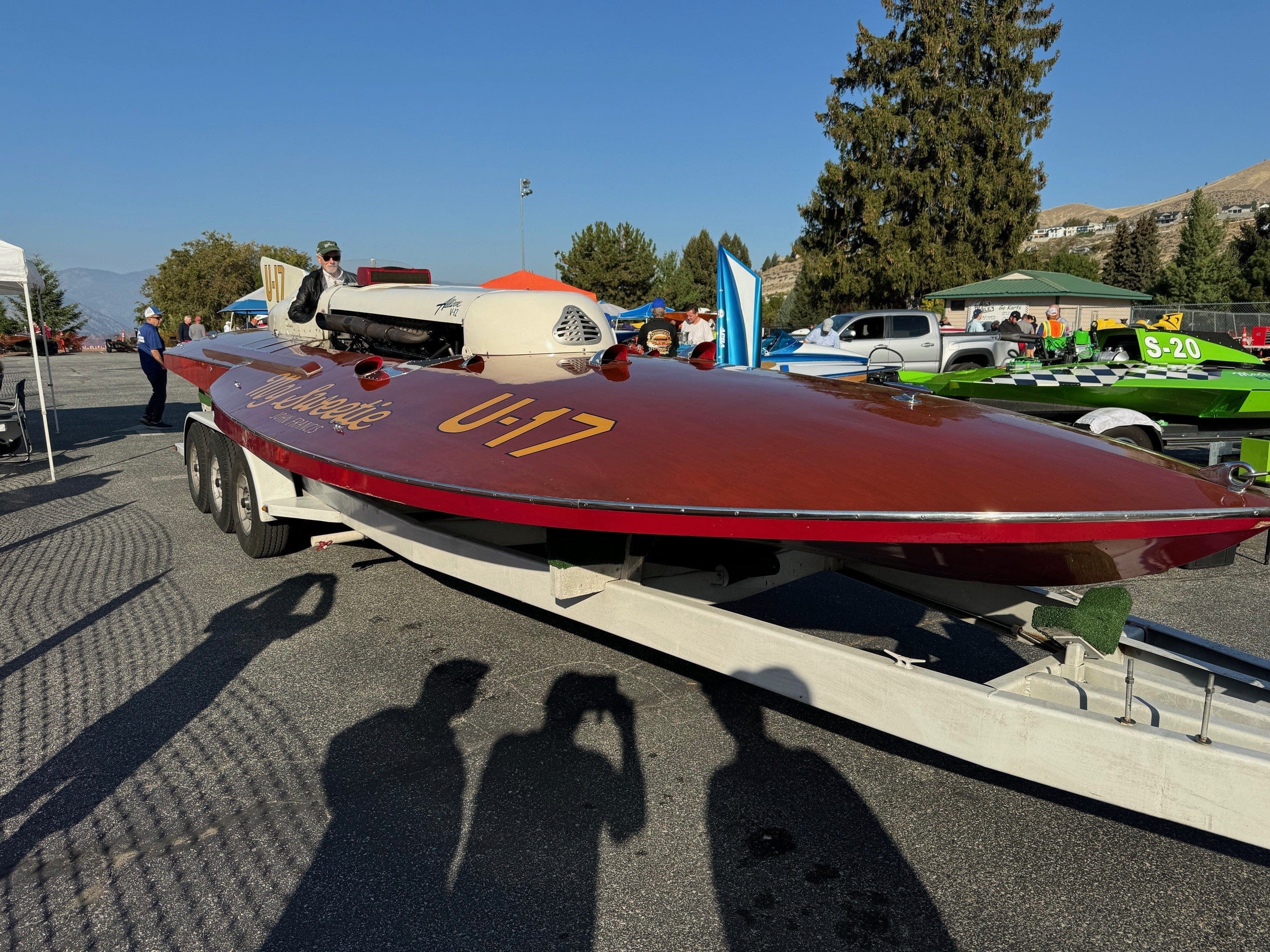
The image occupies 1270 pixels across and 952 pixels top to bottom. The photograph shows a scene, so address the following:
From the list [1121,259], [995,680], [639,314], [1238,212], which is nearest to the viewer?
[995,680]

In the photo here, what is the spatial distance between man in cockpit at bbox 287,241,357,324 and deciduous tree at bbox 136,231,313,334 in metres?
42.8

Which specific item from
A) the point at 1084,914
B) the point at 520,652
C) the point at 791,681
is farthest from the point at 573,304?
the point at 1084,914

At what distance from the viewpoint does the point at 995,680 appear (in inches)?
94.6

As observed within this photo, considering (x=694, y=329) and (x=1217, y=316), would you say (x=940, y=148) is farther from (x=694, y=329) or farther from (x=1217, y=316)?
(x=694, y=329)

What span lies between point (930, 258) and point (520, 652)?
32.8 m

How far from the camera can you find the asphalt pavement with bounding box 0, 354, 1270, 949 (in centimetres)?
211

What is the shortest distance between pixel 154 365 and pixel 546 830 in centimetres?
1215

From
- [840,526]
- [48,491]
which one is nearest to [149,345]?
[48,491]

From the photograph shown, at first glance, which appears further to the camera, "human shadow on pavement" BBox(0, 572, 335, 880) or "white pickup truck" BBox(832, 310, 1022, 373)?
"white pickup truck" BBox(832, 310, 1022, 373)

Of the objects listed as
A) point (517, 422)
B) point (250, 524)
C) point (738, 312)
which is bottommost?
point (250, 524)

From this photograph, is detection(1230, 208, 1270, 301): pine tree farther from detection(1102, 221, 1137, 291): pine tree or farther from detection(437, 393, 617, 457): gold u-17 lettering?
detection(437, 393, 617, 457): gold u-17 lettering

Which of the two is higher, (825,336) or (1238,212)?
(1238,212)

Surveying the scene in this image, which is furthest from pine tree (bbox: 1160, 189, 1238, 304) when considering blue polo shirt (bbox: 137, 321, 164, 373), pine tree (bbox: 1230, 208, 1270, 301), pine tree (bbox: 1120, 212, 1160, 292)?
blue polo shirt (bbox: 137, 321, 164, 373)

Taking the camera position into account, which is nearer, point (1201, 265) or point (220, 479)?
point (220, 479)
